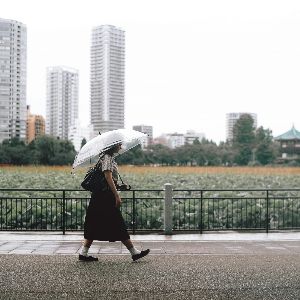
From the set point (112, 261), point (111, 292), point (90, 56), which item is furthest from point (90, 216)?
point (90, 56)

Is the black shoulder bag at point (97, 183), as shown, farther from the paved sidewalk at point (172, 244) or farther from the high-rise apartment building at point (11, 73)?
the high-rise apartment building at point (11, 73)

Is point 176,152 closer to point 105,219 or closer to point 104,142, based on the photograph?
point 105,219

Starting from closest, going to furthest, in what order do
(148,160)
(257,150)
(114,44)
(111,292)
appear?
(111,292) < (114,44) < (148,160) < (257,150)

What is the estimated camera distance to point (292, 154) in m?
89.8

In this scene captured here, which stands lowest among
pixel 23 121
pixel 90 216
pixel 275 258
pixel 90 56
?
pixel 275 258

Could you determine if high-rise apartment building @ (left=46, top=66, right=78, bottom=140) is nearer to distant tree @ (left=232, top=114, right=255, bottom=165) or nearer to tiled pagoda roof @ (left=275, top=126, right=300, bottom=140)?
distant tree @ (left=232, top=114, right=255, bottom=165)

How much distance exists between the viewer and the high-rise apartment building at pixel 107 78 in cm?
4350

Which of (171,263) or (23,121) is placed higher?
(23,121)

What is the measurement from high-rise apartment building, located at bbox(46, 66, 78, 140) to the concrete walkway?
243 ft

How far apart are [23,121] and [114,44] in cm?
1104

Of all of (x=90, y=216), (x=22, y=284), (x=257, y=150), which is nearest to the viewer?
(x=22, y=284)

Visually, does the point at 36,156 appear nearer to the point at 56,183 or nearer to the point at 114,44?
the point at 56,183

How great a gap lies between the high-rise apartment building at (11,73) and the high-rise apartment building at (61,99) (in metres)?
42.6

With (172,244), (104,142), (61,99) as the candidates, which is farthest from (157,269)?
(61,99)
